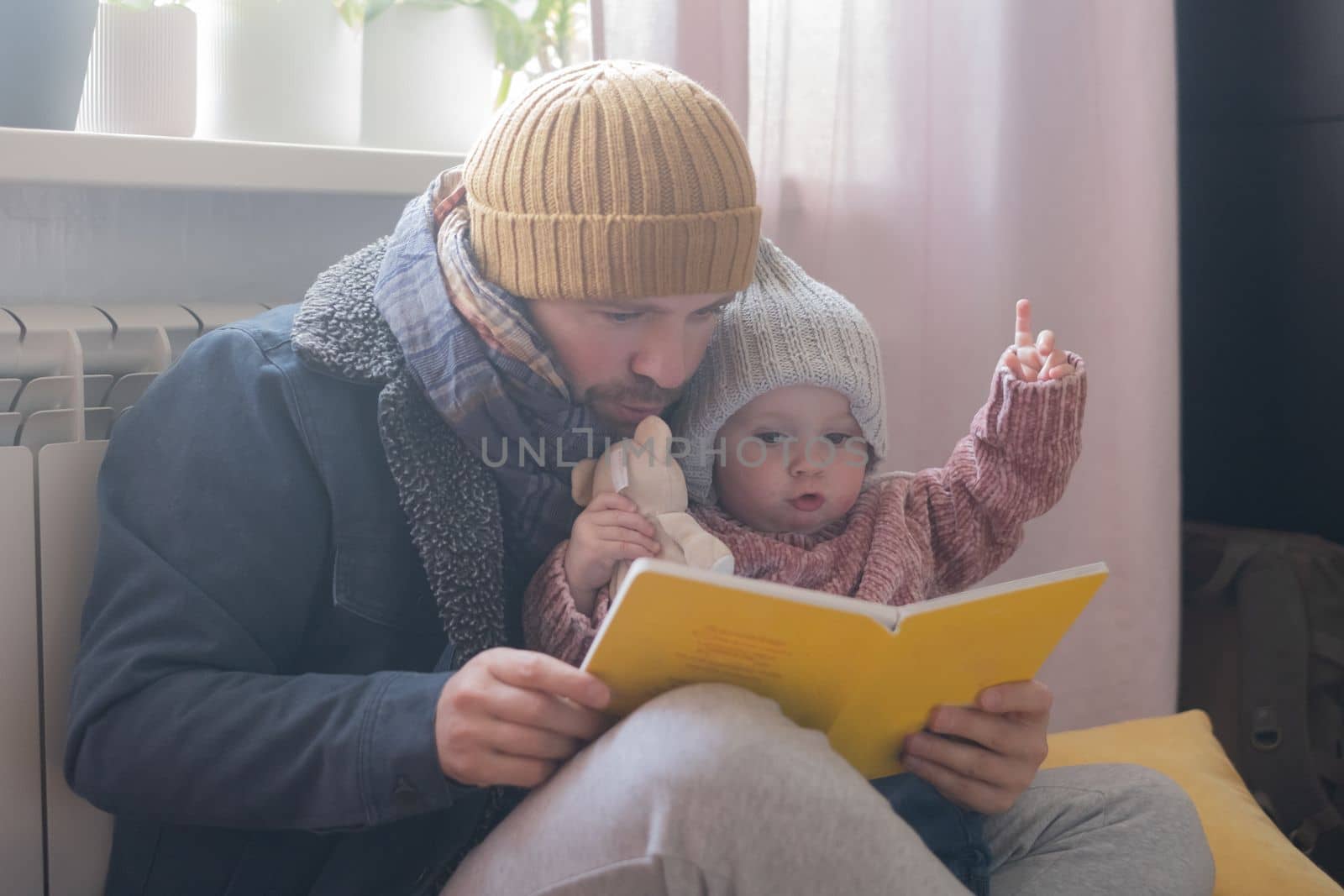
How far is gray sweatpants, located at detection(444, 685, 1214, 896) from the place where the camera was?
0.73m

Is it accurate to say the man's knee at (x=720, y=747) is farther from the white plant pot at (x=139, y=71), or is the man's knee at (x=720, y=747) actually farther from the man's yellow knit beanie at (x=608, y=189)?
the white plant pot at (x=139, y=71)

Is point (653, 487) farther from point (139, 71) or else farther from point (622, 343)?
point (139, 71)

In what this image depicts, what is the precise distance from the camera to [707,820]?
2.40 feet

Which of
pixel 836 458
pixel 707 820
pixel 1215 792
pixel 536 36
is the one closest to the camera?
pixel 707 820

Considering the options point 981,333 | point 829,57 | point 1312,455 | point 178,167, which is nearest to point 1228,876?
point 981,333

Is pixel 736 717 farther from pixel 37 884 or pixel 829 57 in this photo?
pixel 829 57

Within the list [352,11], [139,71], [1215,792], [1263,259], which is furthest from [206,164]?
[1263,259]

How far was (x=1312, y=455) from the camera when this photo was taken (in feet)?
5.71

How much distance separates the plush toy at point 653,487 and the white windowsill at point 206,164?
0.42 meters

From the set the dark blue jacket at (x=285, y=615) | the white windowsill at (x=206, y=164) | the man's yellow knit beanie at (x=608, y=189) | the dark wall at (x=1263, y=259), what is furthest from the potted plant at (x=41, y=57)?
the dark wall at (x=1263, y=259)

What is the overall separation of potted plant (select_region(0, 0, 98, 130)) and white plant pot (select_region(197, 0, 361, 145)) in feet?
0.59

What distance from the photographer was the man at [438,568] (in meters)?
0.84

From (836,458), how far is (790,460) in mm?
47

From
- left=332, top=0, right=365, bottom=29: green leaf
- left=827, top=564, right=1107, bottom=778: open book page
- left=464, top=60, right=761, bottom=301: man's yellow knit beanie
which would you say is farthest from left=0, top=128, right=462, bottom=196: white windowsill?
left=827, top=564, right=1107, bottom=778: open book page
